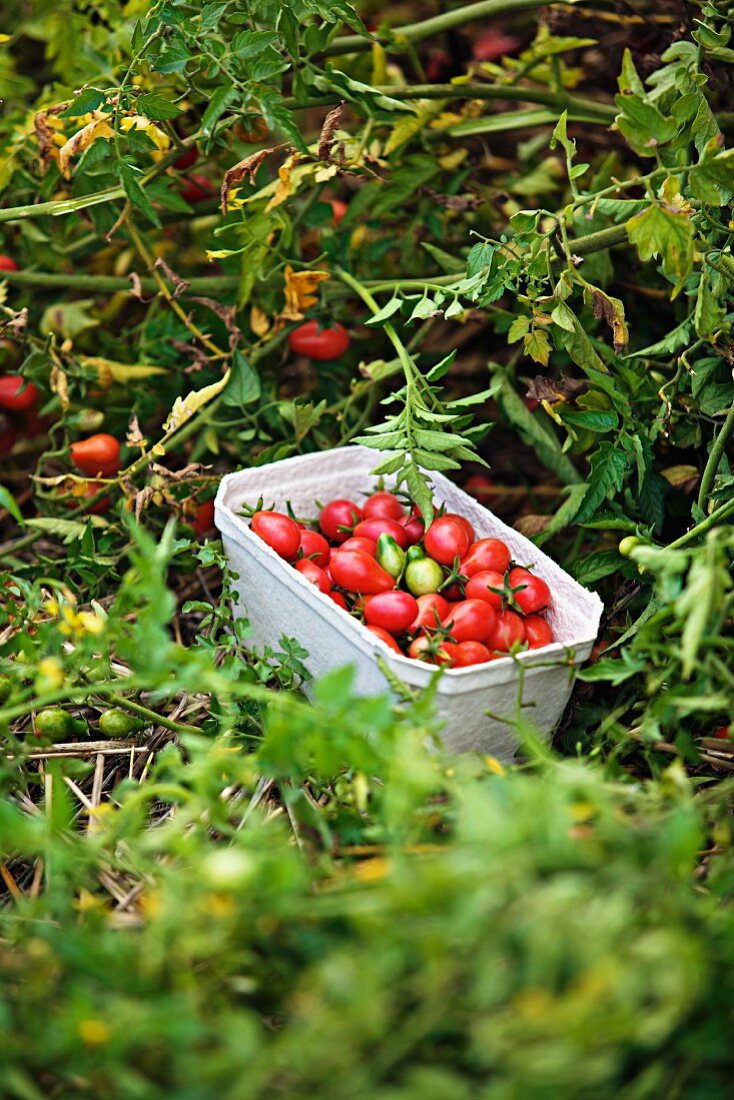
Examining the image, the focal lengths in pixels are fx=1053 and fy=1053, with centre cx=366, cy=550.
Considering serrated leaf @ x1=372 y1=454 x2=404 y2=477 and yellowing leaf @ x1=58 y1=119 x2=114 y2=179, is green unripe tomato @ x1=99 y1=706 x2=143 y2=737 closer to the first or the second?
serrated leaf @ x1=372 y1=454 x2=404 y2=477

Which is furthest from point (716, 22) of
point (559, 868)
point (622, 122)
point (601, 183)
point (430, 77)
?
point (559, 868)

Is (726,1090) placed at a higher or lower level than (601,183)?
lower

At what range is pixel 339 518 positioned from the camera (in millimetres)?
1434

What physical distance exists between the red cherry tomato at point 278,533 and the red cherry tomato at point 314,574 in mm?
27

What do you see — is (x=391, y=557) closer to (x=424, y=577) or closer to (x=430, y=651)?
(x=424, y=577)

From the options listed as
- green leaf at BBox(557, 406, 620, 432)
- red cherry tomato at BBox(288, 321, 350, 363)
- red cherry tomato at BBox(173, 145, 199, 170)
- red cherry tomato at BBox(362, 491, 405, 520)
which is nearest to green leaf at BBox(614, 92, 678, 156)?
green leaf at BBox(557, 406, 620, 432)

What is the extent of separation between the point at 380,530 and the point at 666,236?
1.62ft

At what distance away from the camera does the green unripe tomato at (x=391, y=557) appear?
130cm

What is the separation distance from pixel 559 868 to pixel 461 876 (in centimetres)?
9

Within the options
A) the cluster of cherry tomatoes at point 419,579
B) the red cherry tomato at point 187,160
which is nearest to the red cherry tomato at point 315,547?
the cluster of cherry tomatoes at point 419,579

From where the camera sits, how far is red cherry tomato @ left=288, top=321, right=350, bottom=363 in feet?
5.57

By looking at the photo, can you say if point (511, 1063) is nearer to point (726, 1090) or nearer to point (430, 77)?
point (726, 1090)

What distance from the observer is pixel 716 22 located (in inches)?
57.7

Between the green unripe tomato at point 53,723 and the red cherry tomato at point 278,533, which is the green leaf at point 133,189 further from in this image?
the green unripe tomato at point 53,723
